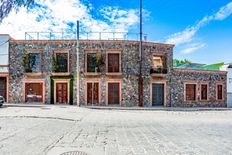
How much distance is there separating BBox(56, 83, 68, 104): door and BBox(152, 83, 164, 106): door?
9.71 m

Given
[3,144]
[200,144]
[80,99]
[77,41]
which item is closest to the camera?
[3,144]

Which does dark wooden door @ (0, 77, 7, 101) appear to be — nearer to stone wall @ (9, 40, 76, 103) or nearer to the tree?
stone wall @ (9, 40, 76, 103)

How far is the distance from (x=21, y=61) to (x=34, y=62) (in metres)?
1.41

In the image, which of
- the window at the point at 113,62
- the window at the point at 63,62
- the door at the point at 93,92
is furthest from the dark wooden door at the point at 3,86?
the window at the point at 113,62

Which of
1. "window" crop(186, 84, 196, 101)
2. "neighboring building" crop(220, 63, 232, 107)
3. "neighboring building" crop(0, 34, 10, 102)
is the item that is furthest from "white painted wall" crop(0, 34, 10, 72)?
"neighboring building" crop(220, 63, 232, 107)

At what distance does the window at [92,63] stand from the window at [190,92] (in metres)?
10.8

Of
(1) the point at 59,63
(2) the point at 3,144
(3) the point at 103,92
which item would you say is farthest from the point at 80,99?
(2) the point at 3,144

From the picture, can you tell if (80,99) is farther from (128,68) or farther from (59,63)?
(128,68)

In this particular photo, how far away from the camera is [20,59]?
2327 centimetres

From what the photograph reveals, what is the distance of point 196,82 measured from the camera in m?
25.2

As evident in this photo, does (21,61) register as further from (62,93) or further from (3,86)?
(62,93)

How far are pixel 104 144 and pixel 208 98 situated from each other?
22.4 metres

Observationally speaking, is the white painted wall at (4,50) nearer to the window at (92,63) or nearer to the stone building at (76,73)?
the stone building at (76,73)

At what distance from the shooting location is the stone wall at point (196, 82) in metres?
24.3
